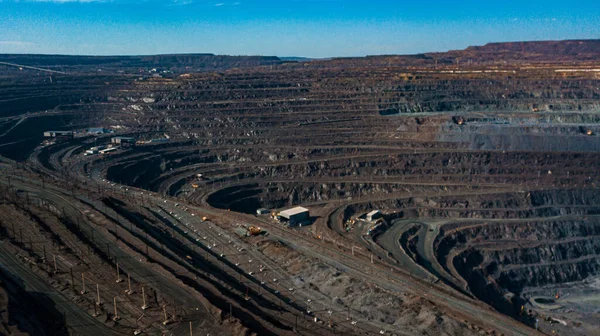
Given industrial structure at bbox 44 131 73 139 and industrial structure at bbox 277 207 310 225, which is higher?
industrial structure at bbox 44 131 73 139

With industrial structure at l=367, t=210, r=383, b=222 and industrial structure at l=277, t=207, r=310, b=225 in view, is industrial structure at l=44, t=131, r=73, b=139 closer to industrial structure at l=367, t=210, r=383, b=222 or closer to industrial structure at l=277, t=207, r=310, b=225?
industrial structure at l=277, t=207, r=310, b=225

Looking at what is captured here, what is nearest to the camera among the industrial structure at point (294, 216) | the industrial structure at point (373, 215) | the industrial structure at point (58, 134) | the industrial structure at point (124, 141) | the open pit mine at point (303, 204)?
the open pit mine at point (303, 204)

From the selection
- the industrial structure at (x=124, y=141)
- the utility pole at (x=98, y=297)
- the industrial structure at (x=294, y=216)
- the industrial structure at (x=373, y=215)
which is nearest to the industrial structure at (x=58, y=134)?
the industrial structure at (x=124, y=141)

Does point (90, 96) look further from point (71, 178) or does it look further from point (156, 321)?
point (156, 321)

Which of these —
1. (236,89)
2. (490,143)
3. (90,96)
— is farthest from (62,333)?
(90,96)

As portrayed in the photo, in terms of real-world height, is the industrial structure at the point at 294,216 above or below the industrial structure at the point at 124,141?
below

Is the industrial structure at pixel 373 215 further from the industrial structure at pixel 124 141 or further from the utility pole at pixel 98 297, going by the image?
the industrial structure at pixel 124 141

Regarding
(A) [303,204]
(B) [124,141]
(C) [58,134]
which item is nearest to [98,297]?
(A) [303,204]

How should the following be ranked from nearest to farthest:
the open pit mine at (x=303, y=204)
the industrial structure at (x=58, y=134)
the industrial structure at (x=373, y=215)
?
1. the open pit mine at (x=303, y=204)
2. the industrial structure at (x=373, y=215)
3. the industrial structure at (x=58, y=134)

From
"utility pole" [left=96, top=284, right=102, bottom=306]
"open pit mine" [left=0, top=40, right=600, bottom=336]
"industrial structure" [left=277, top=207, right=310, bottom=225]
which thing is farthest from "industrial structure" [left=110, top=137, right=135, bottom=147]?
"utility pole" [left=96, top=284, right=102, bottom=306]
